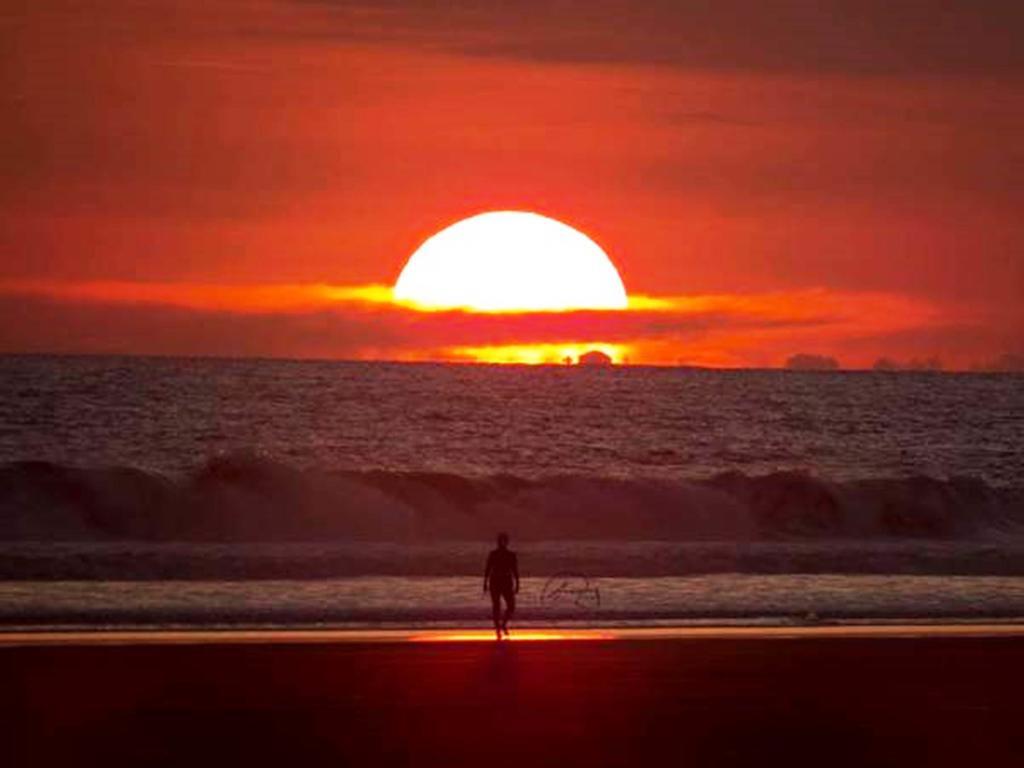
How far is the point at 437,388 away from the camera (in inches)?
7234

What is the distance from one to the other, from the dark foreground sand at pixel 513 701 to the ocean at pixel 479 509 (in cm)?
662

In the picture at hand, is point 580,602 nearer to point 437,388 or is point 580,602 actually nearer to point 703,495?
point 703,495

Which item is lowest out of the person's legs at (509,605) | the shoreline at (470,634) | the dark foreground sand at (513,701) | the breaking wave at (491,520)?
the dark foreground sand at (513,701)

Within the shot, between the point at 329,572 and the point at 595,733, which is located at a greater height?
the point at 329,572

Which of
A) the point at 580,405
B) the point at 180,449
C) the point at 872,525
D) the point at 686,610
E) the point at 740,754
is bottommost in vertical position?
the point at 740,754

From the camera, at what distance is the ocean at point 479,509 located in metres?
41.9

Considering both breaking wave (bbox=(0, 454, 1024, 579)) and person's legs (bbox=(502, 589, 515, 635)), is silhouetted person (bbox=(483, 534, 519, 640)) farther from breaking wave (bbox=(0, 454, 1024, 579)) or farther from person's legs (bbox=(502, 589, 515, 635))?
breaking wave (bbox=(0, 454, 1024, 579))

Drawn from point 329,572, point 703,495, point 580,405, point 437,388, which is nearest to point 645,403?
point 580,405

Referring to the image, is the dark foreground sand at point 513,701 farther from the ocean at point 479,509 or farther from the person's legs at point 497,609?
the ocean at point 479,509

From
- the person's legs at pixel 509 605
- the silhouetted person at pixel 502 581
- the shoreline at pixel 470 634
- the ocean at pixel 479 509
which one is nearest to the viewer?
the shoreline at pixel 470 634

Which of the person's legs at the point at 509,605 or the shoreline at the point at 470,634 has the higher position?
the person's legs at the point at 509,605

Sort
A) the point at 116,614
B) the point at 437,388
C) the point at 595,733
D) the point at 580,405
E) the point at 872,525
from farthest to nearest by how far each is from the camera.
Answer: the point at 437,388 < the point at 580,405 < the point at 872,525 < the point at 116,614 < the point at 595,733

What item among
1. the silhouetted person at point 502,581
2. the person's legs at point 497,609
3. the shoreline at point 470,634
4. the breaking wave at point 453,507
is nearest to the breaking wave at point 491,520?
the breaking wave at point 453,507

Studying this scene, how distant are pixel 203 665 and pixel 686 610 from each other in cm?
1382
